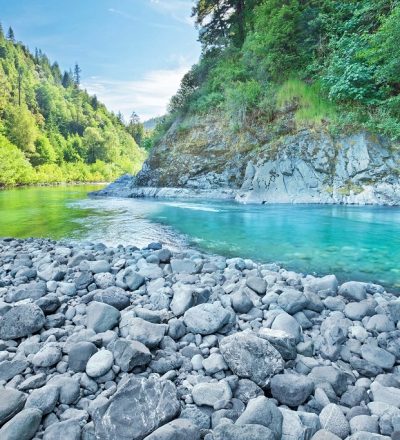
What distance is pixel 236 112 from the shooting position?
16203 mm

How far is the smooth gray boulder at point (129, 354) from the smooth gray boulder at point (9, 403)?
58cm

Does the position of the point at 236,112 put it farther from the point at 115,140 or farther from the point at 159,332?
the point at 115,140

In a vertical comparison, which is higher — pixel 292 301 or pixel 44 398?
pixel 292 301

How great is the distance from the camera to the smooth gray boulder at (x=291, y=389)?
6.06 feet

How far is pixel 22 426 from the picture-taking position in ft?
5.02

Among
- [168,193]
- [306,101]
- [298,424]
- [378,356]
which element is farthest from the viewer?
[168,193]

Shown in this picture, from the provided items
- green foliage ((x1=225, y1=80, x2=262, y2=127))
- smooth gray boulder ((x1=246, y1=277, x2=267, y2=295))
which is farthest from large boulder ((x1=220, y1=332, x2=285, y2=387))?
green foliage ((x1=225, y1=80, x2=262, y2=127))

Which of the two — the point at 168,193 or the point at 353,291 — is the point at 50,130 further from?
the point at 353,291

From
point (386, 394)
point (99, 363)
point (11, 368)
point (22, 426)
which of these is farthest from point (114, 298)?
point (386, 394)

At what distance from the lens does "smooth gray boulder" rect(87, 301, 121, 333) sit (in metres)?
2.52

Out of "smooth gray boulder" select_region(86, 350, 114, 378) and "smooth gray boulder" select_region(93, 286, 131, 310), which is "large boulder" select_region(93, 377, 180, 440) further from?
"smooth gray boulder" select_region(93, 286, 131, 310)

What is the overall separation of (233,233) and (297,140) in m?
8.40

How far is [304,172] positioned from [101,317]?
491 inches

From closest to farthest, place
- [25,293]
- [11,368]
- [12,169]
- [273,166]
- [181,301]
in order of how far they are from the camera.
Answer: [11,368] → [181,301] → [25,293] → [273,166] → [12,169]
